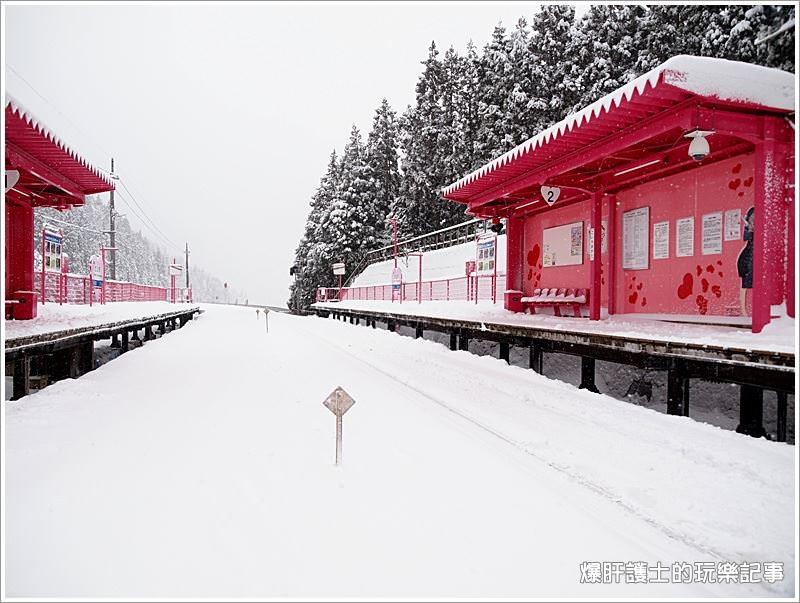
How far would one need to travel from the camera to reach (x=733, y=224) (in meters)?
7.61

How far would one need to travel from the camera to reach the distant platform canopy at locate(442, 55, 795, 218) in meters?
6.22

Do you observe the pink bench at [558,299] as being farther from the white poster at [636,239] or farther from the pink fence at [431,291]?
the pink fence at [431,291]

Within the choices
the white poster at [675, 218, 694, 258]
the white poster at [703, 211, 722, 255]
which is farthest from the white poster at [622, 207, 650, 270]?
the white poster at [703, 211, 722, 255]

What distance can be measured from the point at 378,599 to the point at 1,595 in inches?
79.7

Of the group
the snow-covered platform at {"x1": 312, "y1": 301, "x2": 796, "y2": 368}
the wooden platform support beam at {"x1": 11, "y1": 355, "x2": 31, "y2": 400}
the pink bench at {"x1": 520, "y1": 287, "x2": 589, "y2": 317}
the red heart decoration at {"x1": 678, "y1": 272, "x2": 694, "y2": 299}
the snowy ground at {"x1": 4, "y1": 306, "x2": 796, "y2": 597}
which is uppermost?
the red heart decoration at {"x1": 678, "y1": 272, "x2": 694, "y2": 299}

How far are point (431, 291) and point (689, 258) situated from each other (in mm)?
15761

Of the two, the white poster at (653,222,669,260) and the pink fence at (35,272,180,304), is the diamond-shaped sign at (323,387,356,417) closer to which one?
the white poster at (653,222,669,260)

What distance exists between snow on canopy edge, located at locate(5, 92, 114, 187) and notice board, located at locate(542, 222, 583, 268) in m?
11.0

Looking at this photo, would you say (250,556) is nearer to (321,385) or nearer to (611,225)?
(321,385)

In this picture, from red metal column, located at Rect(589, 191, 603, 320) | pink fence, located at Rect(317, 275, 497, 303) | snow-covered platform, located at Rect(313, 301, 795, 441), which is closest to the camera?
snow-covered platform, located at Rect(313, 301, 795, 441)

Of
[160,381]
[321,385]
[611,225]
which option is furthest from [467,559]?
[611,225]

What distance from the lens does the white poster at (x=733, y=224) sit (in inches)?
295

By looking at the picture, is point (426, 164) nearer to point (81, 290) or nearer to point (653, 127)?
point (81, 290)

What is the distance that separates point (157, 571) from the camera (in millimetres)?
2779
